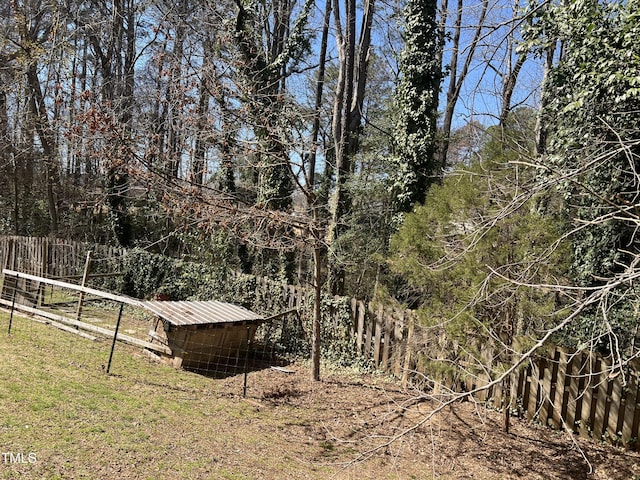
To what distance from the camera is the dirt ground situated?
183 inches

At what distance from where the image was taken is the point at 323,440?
16.8ft

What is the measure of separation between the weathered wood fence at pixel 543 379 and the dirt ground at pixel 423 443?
21cm

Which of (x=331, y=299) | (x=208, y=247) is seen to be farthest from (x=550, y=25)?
(x=208, y=247)

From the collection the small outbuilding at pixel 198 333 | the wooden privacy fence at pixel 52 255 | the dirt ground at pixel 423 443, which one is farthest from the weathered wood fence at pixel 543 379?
the wooden privacy fence at pixel 52 255

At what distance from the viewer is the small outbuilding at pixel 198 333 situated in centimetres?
702

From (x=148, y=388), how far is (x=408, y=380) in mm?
3925

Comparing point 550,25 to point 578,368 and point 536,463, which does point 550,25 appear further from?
point 536,463

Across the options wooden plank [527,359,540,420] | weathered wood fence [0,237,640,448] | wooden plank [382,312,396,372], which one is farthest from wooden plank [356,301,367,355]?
wooden plank [527,359,540,420]

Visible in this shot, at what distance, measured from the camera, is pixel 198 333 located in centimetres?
716

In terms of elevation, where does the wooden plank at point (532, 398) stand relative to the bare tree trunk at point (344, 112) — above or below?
below

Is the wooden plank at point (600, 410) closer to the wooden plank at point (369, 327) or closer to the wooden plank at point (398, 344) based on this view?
the wooden plank at point (398, 344)

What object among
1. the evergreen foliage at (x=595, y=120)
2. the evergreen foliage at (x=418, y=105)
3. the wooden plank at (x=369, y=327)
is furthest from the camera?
the evergreen foliage at (x=418, y=105)

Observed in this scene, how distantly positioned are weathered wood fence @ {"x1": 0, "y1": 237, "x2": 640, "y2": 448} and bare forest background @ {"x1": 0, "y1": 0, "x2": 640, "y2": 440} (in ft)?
0.86

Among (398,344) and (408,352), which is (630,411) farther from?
(398,344)
